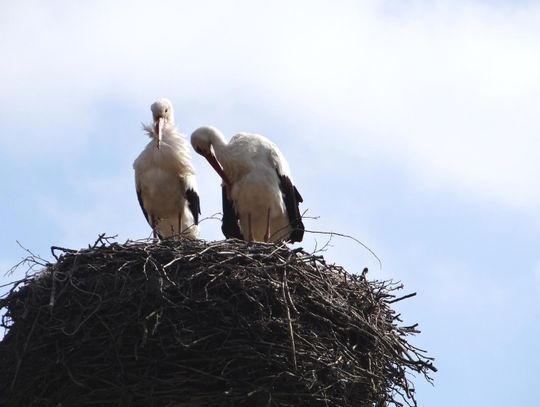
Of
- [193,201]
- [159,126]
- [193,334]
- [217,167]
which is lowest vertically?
[193,334]

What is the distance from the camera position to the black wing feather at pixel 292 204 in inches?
354

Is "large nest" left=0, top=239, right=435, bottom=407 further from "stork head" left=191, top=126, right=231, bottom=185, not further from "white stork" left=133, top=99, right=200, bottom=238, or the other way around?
"white stork" left=133, top=99, right=200, bottom=238

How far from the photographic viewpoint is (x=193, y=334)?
6445mm

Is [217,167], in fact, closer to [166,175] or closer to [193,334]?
[166,175]

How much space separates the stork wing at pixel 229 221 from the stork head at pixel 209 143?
0.21m

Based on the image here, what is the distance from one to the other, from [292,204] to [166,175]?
91 cm

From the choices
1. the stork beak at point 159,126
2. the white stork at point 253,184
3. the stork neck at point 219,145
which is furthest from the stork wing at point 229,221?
the stork beak at point 159,126

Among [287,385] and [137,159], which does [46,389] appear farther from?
[137,159]

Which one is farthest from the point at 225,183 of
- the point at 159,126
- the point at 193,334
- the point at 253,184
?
the point at 193,334

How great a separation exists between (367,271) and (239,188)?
1.82 meters

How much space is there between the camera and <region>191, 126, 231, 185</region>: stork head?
9008mm

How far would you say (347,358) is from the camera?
6.71 metres

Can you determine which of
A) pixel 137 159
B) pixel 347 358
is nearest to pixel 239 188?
pixel 137 159

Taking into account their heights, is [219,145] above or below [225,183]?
above
